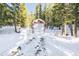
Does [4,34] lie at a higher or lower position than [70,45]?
higher

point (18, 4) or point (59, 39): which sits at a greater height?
point (18, 4)

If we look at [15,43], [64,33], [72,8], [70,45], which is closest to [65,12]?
[72,8]

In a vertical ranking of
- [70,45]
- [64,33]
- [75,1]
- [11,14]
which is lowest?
[70,45]

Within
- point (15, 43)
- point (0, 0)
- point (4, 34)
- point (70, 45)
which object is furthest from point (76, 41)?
point (0, 0)

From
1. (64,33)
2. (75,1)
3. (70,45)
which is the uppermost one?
(75,1)

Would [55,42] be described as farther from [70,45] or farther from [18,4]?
[18,4]

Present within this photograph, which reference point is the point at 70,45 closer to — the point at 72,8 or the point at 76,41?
the point at 76,41
